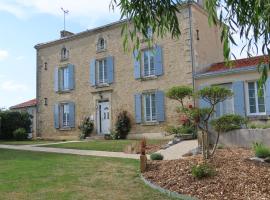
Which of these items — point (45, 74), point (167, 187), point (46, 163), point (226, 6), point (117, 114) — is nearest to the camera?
point (226, 6)

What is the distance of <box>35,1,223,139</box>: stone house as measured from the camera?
20906 millimetres

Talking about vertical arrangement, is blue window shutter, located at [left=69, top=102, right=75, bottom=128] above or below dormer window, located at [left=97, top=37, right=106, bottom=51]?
below

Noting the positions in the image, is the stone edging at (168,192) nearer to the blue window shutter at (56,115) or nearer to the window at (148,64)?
the window at (148,64)

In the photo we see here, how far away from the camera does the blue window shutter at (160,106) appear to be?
69.2ft

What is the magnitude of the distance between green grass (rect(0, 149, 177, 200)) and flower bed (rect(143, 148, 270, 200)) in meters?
0.44

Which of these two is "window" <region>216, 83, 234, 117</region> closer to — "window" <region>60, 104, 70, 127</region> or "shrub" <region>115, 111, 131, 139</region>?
"shrub" <region>115, 111, 131, 139</region>

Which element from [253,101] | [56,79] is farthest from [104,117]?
[253,101]

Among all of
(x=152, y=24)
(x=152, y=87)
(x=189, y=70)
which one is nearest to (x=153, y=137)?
(x=152, y=87)

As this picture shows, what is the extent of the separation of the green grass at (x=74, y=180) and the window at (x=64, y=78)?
13.8m

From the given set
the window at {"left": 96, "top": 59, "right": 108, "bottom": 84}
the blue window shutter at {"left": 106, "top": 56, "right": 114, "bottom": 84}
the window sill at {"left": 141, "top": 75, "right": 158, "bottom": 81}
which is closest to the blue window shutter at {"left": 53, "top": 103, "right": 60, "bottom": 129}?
the window at {"left": 96, "top": 59, "right": 108, "bottom": 84}

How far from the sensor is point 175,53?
21.0 meters

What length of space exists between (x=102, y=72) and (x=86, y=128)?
3387mm

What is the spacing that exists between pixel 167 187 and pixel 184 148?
21.2 feet

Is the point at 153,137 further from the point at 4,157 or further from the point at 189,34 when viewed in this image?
the point at 4,157
